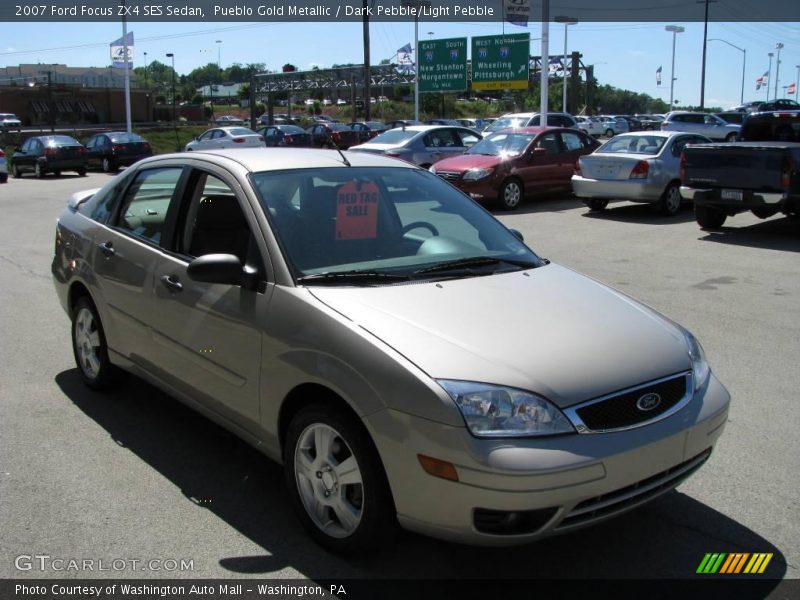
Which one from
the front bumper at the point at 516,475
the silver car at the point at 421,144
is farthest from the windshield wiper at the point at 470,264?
the silver car at the point at 421,144

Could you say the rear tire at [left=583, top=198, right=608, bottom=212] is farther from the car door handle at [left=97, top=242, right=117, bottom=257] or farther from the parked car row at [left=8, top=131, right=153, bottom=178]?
the parked car row at [left=8, top=131, right=153, bottom=178]

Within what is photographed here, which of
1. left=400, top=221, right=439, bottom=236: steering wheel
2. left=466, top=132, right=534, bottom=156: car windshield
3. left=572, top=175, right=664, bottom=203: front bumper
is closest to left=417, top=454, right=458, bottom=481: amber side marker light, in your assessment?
left=400, top=221, right=439, bottom=236: steering wheel

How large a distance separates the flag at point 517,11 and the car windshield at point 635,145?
28.5ft

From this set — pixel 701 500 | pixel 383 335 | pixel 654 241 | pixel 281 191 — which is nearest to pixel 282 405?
pixel 383 335

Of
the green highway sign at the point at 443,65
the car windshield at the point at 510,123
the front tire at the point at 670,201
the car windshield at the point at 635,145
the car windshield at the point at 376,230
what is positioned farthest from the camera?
the green highway sign at the point at 443,65

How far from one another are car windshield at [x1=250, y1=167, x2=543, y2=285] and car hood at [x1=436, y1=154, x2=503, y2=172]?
11.4m

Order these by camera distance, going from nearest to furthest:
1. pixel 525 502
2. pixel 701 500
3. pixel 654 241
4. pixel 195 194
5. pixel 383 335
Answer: pixel 525 502
pixel 383 335
pixel 701 500
pixel 195 194
pixel 654 241

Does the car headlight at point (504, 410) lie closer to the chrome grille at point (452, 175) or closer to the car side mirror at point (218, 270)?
the car side mirror at point (218, 270)

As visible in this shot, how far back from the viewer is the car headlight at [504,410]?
9.55 feet

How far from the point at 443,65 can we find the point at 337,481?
3465 cm

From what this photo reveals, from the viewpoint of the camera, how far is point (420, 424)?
115 inches

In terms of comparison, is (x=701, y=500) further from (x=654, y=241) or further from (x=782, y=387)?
(x=654, y=241)

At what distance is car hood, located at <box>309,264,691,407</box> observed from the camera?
9.97 feet

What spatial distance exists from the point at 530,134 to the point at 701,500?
45.1 feet
